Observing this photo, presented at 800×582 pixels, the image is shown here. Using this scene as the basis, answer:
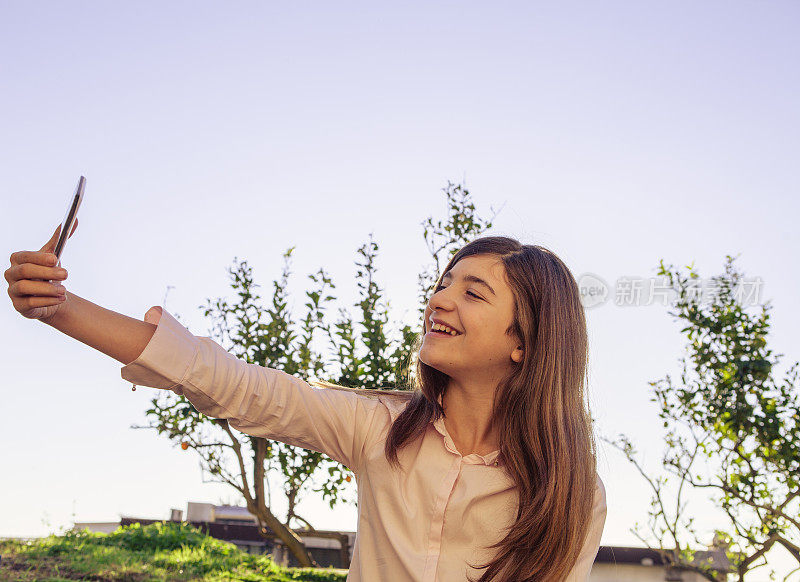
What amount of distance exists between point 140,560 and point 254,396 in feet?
17.1

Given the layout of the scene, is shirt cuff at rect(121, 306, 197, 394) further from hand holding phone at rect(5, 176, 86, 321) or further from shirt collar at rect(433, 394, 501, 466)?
shirt collar at rect(433, 394, 501, 466)

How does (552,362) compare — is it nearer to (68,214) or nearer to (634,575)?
(68,214)

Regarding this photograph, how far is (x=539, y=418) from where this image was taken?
108 inches

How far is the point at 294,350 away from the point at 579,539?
14.9ft

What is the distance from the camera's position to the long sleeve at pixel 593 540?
2570 millimetres

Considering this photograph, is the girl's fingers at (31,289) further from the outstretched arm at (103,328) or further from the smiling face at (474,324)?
the smiling face at (474,324)

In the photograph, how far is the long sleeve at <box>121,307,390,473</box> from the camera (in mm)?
2080

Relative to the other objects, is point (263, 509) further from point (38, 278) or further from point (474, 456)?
point (38, 278)

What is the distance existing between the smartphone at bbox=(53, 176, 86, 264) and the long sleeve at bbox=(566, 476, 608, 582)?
1.82 metres

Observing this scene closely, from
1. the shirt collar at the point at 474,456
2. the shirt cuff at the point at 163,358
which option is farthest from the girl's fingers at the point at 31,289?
the shirt collar at the point at 474,456

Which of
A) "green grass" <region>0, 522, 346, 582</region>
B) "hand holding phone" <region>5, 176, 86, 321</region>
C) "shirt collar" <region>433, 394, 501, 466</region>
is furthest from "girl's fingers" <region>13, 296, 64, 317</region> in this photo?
"green grass" <region>0, 522, 346, 582</region>

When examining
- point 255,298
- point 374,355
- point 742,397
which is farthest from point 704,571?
point 255,298

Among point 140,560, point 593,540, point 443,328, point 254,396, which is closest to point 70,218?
point 254,396

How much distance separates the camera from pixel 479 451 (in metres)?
2.71
